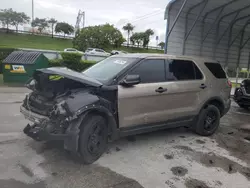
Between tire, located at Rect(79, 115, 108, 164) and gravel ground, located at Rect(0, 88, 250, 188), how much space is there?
148 mm

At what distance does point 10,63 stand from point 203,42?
39.6 ft

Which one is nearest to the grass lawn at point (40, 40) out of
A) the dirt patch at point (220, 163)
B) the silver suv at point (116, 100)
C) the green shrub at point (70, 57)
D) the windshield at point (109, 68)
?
the green shrub at point (70, 57)

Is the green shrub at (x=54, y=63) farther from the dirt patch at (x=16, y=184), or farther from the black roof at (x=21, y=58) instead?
the dirt patch at (x=16, y=184)

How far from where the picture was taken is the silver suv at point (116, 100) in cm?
335

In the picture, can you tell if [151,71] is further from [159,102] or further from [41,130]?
[41,130]

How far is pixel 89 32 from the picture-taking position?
123 feet

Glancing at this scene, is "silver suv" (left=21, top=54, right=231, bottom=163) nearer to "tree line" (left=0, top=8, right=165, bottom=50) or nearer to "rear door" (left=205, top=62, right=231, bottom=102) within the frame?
"rear door" (left=205, top=62, right=231, bottom=102)

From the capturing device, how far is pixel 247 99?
8.20 m

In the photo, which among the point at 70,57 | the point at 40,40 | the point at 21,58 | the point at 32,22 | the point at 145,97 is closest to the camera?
the point at 145,97

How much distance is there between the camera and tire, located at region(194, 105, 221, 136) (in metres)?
5.29

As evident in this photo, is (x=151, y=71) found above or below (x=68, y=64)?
below

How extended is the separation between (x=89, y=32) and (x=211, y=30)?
82.8 ft

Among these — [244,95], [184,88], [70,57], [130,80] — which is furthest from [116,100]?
[70,57]

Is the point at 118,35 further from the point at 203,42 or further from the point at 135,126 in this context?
the point at 135,126
